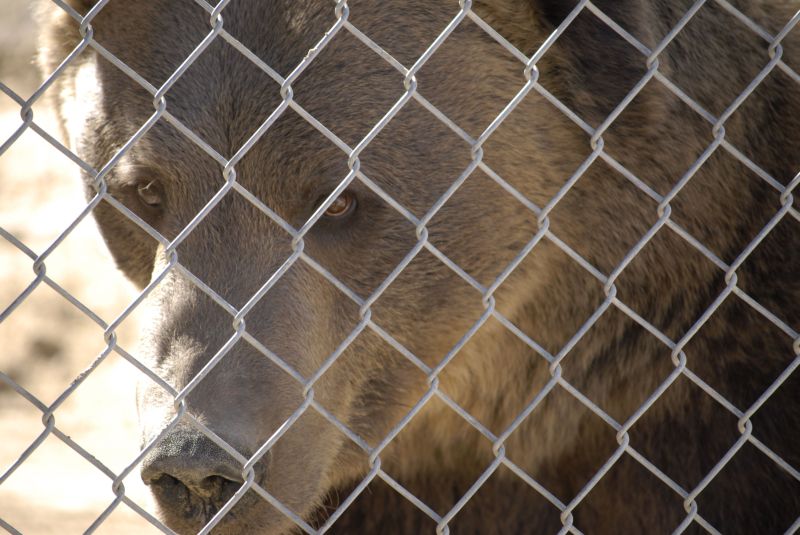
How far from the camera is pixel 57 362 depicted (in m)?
6.26

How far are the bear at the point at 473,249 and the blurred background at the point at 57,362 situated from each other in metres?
2.25

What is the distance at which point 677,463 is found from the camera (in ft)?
9.99

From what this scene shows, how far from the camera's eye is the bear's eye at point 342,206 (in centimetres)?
274

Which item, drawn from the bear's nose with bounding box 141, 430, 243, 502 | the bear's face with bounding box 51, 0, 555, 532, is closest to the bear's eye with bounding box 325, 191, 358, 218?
the bear's face with bounding box 51, 0, 555, 532

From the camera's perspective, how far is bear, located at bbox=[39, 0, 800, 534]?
8.47 feet

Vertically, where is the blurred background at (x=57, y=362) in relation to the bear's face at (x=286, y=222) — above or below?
below

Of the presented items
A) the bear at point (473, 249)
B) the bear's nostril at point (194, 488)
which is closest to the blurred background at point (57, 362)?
the bear at point (473, 249)

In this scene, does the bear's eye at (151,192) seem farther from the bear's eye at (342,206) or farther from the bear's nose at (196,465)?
the bear's nose at (196,465)

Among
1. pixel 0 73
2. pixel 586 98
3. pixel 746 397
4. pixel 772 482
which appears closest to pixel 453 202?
pixel 586 98

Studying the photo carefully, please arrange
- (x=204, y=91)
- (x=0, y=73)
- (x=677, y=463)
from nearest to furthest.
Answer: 1. (x=204, y=91)
2. (x=677, y=463)
3. (x=0, y=73)

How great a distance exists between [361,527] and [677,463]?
969 mm

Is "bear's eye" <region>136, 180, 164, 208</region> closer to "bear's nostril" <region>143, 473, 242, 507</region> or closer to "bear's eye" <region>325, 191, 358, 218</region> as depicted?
"bear's eye" <region>325, 191, 358, 218</region>

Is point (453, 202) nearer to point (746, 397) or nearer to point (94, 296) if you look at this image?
point (746, 397)

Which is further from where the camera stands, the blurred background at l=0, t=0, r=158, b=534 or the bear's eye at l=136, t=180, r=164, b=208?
the blurred background at l=0, t=0, r=158, b=534
